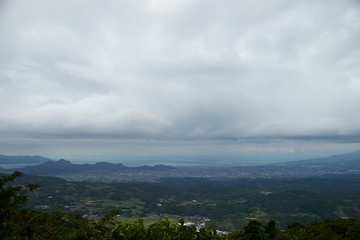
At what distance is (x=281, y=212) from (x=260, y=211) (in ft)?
56.6

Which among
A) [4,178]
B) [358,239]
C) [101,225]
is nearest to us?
[101,225]

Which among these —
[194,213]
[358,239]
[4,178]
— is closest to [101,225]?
[4,178]

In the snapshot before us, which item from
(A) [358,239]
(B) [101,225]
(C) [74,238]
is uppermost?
(C) [74,238]

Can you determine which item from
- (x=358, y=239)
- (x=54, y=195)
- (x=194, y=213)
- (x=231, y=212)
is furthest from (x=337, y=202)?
(x=54, y=195)

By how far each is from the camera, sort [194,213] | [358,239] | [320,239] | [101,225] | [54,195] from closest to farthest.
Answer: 1. [101,225]
2. [320,239]
3. [358,239]
4. [194,213]
5. [54,195]

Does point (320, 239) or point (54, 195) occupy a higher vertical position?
point (320, 239)

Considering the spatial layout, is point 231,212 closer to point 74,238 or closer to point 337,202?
point 337,202

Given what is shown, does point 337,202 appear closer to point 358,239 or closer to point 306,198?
point 306,198

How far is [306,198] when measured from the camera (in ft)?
655

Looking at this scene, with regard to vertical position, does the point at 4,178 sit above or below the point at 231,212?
above

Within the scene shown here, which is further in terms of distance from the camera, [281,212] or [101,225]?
[281,212]

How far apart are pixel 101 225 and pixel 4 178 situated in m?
9.99

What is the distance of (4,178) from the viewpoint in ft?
44.0

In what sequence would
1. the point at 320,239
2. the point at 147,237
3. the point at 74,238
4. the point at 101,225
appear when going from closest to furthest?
the point at 74,238, the point at 147,237, the point at 101,225, the point at 320,239
